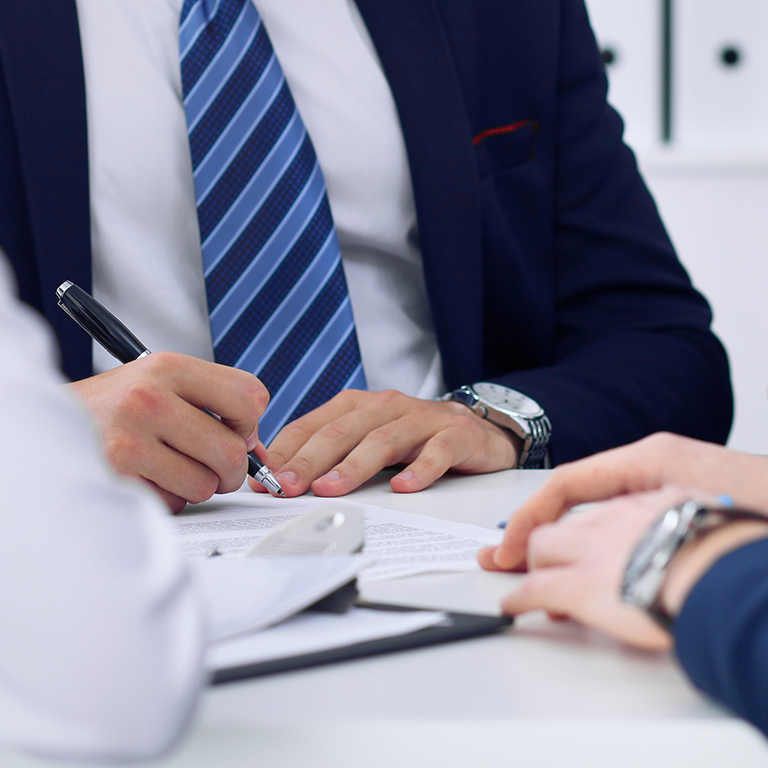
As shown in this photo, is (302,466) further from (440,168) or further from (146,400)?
(440,168)

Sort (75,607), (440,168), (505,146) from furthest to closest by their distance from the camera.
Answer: (505,146) < (440,168) < (75,607)

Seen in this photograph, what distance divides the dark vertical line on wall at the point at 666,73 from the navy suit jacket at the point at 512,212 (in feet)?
3.43

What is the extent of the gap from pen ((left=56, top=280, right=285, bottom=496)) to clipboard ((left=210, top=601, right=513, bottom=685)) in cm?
33

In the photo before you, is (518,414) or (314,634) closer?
(314,634)

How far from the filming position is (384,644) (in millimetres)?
321

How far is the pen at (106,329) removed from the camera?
2.24 ft

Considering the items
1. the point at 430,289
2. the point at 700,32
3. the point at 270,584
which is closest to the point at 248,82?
the point at 430,289

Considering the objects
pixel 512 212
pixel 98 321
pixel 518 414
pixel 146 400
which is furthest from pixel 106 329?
pixel 512 212

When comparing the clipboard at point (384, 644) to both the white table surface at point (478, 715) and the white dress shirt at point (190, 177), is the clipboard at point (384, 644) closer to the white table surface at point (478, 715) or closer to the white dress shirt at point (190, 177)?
the white table surface at point (478, 715)

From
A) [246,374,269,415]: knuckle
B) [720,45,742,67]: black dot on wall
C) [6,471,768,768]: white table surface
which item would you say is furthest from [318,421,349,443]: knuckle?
[720,45,742,67]: black dot on wall

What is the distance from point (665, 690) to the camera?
29cm

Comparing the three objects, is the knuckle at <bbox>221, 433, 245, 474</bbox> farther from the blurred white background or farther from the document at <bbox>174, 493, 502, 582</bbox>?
the blurred white background

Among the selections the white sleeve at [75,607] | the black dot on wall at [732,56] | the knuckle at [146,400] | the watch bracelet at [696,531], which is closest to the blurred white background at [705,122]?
the black dot on wall at [732,56]

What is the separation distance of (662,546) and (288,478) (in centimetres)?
44
